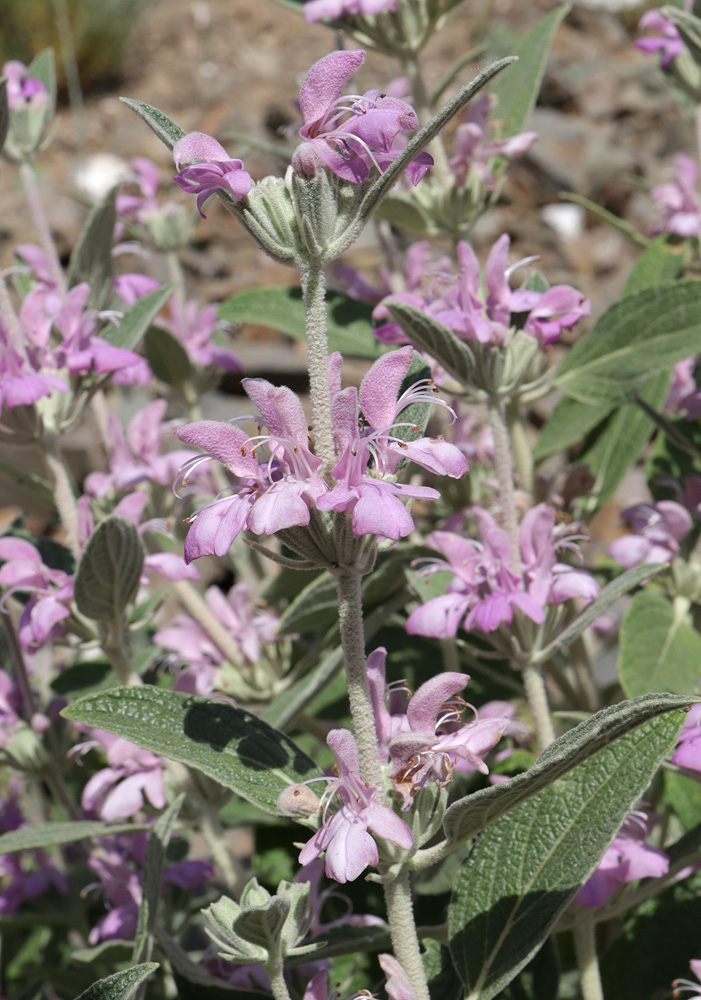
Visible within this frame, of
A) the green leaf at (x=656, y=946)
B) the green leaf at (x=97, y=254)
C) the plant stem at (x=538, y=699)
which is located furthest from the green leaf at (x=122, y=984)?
the green leaf at (x=97, y=254)

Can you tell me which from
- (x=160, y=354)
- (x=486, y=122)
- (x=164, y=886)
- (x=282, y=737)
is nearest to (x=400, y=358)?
(x=282, y=737)

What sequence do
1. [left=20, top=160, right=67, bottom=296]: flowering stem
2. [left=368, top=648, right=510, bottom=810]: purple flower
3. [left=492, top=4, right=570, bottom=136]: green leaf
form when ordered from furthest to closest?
[left=492, top=4, right=570, bottom=136]: green leaf
[left=20, top=160, right=67, bottom=296]: flowering stem
[left=368, top=648, right=510, bottom=810]: purple flower

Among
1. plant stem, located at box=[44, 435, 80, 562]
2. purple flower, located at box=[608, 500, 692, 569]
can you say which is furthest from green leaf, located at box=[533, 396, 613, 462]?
plant stem, located at box=[44, 435, 80, 562]

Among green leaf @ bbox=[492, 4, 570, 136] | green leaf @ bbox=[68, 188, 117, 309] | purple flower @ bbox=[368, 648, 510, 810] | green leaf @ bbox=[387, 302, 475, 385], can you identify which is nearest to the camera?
purple flower @ bbox=[368, 648, 510, 810]

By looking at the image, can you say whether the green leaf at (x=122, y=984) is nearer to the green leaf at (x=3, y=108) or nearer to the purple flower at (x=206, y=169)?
the purple flower at (x=206, y=169)

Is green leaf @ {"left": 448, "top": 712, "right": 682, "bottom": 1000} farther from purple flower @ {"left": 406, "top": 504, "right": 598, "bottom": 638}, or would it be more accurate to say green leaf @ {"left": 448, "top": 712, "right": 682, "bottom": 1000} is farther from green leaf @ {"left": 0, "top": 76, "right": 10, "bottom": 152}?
green leaf @ {"left": 0, "top": 76, "right": 10, "bottom": 152}

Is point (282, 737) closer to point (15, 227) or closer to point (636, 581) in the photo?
point (636, 581)
